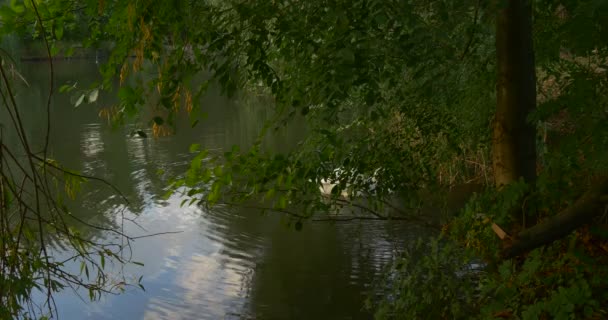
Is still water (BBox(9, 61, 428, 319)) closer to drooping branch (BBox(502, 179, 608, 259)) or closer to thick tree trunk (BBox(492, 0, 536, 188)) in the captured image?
thick tree trunk (BBox(492, 0, 536, 188))

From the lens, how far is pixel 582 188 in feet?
10.3

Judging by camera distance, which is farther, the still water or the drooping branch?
the still water

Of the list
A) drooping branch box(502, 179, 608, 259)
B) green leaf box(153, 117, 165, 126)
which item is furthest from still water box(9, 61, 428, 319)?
green leaf box(153, 117, 165, 126)

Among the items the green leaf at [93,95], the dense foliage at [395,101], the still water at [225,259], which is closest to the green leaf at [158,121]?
the dense foliage at [395,101]

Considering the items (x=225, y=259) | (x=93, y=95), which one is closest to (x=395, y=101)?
(x=93, y=95)

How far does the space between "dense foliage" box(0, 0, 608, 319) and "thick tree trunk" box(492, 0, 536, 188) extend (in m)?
0.10

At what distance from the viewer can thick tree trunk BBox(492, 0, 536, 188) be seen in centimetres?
312

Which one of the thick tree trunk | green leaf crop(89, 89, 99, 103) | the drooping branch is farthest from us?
the thick tree trunk

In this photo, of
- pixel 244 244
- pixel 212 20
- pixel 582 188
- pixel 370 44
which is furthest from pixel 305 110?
pixel 244 244

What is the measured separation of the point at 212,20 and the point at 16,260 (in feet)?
4.95

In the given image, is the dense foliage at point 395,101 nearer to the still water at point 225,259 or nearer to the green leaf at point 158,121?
the green leaf at point 158,121

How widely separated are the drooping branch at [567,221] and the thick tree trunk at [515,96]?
24.2 inches

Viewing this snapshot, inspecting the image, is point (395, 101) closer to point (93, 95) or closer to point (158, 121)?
point (158, 121)

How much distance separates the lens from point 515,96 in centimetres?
318
